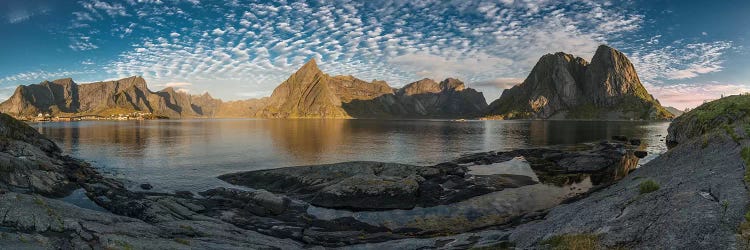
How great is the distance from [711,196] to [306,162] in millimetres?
53959

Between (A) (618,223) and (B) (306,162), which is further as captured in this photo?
(B) (306,162)

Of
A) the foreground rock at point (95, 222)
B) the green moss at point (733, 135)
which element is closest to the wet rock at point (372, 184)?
the foreground rock at point (95, 222)

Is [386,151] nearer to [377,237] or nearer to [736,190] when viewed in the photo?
[377,237]

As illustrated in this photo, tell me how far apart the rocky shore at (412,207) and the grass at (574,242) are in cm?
11

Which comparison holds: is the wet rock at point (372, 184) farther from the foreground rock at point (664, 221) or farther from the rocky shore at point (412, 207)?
the foreground rock at point (664, 221)

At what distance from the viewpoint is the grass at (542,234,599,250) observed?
1287cm

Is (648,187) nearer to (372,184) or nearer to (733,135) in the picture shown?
(733,135)

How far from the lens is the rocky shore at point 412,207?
1326cm

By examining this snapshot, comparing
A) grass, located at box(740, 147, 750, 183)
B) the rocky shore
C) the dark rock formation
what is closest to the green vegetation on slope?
the rocky shore

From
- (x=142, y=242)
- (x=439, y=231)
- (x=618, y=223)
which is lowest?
(x=439, y=231)

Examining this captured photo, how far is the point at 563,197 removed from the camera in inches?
1364

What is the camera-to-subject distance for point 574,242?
523 inches

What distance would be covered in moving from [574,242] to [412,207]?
18592 millimetres

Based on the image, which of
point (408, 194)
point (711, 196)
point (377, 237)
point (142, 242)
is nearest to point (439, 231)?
point (377, 237)
